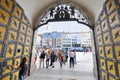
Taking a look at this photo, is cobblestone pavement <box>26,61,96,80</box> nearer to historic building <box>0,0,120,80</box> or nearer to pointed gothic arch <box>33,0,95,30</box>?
historic building <box>0,0,120,80</box>

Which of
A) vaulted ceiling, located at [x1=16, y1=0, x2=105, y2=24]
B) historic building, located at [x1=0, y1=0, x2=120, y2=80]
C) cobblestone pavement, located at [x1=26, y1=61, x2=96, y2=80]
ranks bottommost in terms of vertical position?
cobblestone pavement, located at [x1=26, y1=61, x2=96, y2=80]

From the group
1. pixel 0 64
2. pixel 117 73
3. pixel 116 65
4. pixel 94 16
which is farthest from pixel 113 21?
pixel 0 64

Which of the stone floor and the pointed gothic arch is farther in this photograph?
the pointed gothic arch

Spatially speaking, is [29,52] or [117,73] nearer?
[117,73]

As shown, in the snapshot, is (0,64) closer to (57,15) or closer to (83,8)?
(57,15)

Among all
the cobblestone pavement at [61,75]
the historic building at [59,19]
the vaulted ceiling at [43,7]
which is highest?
the vaulted ceiling at [43,7]

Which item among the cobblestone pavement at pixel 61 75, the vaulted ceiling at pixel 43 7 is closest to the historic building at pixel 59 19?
the vaulted ceiling at pixel 43 7

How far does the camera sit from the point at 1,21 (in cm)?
257

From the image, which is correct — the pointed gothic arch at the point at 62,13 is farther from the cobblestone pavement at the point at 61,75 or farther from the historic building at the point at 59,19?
the cobblestone pavement at the point at 61,75

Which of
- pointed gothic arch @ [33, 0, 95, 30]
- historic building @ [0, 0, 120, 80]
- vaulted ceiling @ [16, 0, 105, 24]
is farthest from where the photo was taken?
pointed gothic arch @ [33, 0, 95, 30]

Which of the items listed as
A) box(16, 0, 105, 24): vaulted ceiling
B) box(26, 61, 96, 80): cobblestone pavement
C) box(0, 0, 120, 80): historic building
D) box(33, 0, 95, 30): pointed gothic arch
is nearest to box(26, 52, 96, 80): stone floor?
box(26, 61, 96, 80): cobblestone pavement

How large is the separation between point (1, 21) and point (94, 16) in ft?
13.7

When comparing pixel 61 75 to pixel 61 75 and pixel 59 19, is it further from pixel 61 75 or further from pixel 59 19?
pixel 59 19

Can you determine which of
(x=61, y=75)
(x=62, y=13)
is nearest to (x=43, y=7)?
(x=62, y=13)
